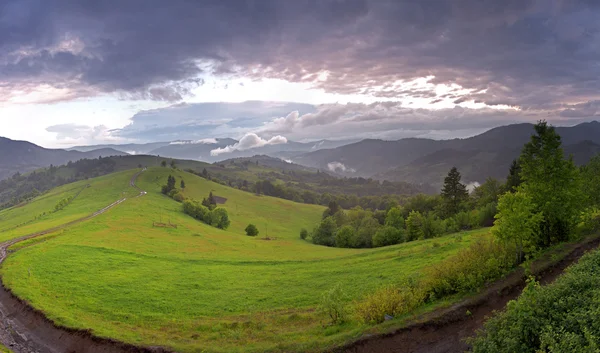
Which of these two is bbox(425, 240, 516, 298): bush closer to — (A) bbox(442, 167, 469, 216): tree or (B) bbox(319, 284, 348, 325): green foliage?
(B) bbox(319, 284, 348, 325): green foliage

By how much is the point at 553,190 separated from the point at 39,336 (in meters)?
47.2

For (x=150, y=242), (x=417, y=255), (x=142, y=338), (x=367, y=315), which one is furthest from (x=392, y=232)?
(x=142, y=338)

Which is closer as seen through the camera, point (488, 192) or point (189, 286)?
point (189, 286)

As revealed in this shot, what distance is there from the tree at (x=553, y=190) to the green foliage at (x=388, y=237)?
161 ft

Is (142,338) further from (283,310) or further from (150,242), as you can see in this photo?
(150,242)

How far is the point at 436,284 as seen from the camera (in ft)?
80.2

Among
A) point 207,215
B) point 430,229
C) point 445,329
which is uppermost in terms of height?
point 445,329

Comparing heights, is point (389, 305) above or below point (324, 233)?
above

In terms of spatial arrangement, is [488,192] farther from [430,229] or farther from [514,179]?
[430,229]

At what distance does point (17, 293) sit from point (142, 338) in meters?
19.9

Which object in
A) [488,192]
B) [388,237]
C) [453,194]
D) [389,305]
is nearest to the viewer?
[389,305]

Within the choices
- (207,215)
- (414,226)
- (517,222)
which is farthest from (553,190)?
(207,215)

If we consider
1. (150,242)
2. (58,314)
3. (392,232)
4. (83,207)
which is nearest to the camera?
(58,314)

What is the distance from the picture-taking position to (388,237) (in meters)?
80.6
